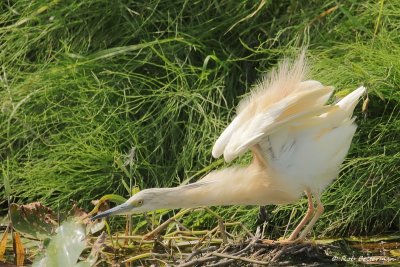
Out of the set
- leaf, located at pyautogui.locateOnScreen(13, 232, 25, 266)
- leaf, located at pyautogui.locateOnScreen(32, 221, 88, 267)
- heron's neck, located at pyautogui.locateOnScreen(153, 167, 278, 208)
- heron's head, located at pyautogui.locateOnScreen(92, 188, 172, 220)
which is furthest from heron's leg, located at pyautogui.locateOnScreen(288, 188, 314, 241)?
leaf, located at pyautogui.locateOnScreen(13, 232, 25, 266)

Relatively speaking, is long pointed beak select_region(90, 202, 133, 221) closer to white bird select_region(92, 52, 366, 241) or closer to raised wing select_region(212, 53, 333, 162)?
white bird select_region(92, 52, 366, 241)

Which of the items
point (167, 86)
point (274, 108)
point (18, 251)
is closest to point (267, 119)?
point (274, 108)

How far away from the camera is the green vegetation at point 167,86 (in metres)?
6.07

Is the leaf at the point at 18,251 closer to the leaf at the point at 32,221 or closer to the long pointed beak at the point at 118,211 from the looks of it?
the leaf at the point at 32,221

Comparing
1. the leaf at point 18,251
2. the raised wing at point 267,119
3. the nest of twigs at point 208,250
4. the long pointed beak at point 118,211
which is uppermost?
the raised wing at point 267,119

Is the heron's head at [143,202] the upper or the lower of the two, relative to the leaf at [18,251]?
upper

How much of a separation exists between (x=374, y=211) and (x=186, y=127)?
137 centimetres

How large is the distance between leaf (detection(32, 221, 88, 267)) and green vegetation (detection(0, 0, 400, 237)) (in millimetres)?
1245

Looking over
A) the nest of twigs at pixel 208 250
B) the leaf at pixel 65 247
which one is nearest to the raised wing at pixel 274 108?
the nest of twigs at pixel 208 250

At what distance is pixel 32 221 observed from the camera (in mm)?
5332

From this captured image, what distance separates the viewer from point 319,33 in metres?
6.80

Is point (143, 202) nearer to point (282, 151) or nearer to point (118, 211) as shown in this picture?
point (118, 211)

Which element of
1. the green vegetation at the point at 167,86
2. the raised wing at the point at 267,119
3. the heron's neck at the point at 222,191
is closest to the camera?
the raised wing at the point at 267,119

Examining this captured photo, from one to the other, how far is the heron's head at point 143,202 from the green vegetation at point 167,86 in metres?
1.07
